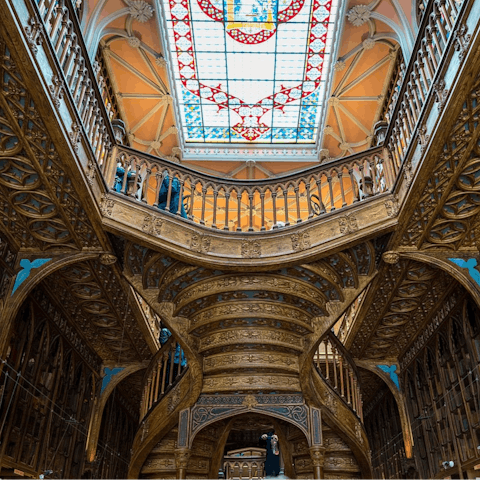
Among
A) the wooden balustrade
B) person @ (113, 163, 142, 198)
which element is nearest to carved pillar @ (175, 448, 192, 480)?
person @ (113, 163, 142, 198)

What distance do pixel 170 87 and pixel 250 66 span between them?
2.02 meters

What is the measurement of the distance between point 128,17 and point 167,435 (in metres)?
8.36

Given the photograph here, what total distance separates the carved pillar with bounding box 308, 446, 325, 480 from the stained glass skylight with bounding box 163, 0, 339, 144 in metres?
8.32

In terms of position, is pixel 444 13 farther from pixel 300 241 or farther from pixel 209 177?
pixel 209 177

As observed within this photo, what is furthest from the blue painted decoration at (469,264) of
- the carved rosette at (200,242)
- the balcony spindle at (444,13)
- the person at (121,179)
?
the person at (121,179)

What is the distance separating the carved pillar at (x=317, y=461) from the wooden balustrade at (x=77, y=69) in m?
5.50

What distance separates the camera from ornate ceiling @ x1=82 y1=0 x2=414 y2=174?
928cm

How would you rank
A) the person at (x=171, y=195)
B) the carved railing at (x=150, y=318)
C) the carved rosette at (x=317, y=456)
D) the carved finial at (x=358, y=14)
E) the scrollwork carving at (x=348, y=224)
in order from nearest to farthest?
1. the scrollwork carving at (x=348, y=224)
2. the carved rosette at (x=317, y=456)
3. the person at (x=171, y=195)
4. the carved railing at (x=150, y=318)
5. the carved finial at (x=358, y=14)

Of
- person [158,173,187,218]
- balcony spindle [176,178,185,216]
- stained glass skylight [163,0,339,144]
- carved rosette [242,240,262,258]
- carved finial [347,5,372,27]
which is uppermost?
stained glass skylight [163,0,339,144]

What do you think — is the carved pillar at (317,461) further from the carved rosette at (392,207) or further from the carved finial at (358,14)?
the carved finial at (358,14)

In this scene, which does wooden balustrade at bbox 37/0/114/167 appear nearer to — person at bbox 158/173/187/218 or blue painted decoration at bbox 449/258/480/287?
person at bbox 158/173/187/218

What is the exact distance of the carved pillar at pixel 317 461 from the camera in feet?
23.8

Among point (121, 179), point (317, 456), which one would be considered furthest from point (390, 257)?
point (121, 179)

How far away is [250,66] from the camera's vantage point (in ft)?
37.3
